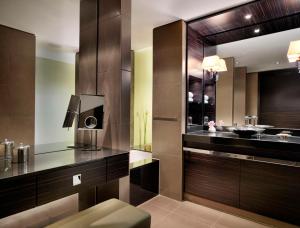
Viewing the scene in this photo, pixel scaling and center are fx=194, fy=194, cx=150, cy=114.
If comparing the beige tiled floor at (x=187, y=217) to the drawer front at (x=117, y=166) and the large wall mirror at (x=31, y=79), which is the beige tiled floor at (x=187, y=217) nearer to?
the drawer front at (x=117, y=166)

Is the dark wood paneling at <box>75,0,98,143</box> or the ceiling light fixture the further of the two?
the ceiling light fixture

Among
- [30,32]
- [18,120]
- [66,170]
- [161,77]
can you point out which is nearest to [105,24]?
[30,32]

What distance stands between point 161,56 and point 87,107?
4.72 feet

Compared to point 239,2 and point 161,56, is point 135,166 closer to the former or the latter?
point 161,56

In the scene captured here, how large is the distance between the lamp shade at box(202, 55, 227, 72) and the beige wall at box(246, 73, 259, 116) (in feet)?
1.33

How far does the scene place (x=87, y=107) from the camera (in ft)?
6.59

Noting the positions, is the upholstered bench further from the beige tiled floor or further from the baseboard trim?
the baseboard trim

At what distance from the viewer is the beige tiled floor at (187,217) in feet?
6.98

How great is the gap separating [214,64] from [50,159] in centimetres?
253

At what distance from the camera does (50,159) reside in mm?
1587

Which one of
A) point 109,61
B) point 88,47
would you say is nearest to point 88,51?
point 88,47

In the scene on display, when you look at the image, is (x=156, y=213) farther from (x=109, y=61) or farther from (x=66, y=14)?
(x=66, y=14)

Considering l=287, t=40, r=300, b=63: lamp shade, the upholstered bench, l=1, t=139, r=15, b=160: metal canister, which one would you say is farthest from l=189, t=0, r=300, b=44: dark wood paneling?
l=1, t=139, r=15, b=160: metal canister

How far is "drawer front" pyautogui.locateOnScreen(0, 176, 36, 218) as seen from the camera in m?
1.11
